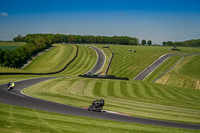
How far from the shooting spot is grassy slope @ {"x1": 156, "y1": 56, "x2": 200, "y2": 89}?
6133 centimetres

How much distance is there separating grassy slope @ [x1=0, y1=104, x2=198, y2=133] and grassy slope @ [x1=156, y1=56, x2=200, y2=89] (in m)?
47.0

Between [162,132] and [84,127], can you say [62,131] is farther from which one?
[162,132]

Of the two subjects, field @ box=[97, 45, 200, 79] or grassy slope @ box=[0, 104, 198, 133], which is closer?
grassy slope @ box=[0, 104, 198, 133]

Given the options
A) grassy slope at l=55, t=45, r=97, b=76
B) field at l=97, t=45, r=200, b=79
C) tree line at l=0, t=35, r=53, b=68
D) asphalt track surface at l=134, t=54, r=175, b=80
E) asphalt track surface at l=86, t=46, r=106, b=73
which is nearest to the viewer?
asphalt track surface at l=134, t=54, r=175, b=80

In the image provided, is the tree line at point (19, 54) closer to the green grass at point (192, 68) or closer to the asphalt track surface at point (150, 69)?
the asphalt track surface at point (150, 69)

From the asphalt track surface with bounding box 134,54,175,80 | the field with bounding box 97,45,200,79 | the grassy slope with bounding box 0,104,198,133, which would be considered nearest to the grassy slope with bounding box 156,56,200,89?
the asphalt track surface with bounding box 134,54,175,80

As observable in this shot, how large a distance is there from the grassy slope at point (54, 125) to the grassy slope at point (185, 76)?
154ft

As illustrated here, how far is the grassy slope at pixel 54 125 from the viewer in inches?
545

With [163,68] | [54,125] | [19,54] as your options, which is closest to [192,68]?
[163,68]

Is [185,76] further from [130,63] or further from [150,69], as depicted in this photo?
[130,63]

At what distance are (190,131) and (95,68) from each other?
3042 inches

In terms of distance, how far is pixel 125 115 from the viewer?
21.9 meters

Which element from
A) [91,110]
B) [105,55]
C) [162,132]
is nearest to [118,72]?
[105,55]

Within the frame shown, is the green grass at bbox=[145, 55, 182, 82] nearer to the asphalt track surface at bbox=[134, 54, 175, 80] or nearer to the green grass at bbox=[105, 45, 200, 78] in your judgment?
the asphalt track surface at bbox=[134, 54, 175, 80]
